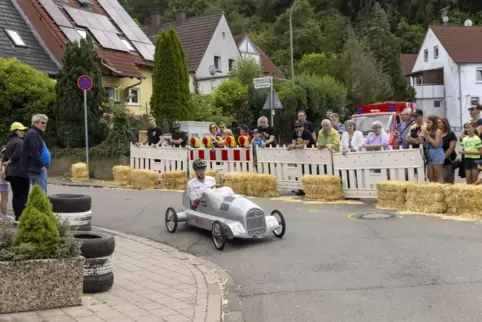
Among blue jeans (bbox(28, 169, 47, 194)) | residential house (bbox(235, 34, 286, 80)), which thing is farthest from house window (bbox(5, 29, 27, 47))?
residential house (bbox(235, 34, 286, 80))

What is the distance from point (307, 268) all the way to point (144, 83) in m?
28.6

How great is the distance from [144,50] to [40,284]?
3173 centimetres

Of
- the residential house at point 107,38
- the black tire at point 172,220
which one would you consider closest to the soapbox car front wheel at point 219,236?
the black tire at point 172,220

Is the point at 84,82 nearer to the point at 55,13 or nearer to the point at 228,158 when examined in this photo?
the point at 228,158

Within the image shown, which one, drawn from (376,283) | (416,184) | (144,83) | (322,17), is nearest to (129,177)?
(416,184)

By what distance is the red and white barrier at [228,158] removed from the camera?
17.5m

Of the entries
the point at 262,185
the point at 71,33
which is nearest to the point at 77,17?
the point at 71,33

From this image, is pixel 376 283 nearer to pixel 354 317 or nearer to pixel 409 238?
pixel 354 317

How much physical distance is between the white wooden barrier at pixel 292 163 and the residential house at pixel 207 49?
28.2 metres

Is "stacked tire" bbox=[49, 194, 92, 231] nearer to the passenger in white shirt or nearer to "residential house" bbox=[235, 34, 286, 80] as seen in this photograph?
the passenger in white shirt

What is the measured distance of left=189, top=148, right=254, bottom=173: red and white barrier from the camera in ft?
57.5

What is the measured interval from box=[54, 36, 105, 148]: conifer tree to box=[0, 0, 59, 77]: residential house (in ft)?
20.6

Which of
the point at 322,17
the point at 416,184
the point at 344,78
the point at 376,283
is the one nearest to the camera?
the point at 376,283

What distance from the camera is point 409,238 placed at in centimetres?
984
